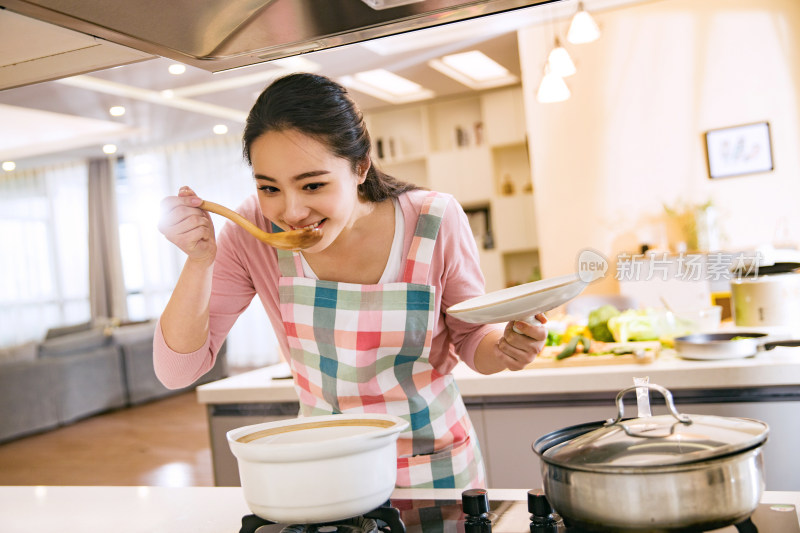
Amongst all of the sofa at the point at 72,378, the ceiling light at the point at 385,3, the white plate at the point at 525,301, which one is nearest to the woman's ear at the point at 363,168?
the ceiling light at the point at 385,3

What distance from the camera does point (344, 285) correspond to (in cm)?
129

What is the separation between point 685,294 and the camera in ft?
7.72

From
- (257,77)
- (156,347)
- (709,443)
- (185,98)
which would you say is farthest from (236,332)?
(709,443)

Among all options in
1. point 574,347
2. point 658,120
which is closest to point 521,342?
point 574,347

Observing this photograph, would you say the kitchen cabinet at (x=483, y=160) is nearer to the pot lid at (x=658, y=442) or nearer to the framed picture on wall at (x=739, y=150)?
the framed picture on wall at (x=739, y=150)

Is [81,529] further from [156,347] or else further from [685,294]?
[685,294]

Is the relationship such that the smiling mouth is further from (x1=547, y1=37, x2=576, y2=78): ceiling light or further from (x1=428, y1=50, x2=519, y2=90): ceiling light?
(x1=428, y1=50, x2=519, y2=90): ceiling light

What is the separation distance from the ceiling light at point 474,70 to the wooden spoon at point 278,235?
17.4ft

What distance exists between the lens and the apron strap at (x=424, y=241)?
50.8 inches

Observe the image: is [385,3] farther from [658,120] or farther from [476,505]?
[658,120]

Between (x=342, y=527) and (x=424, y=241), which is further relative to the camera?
(x=424, y=241)

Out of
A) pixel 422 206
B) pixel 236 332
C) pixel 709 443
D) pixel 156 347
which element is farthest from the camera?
pixel 236 332

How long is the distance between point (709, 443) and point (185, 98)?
6.99 metres

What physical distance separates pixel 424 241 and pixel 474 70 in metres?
5.80
